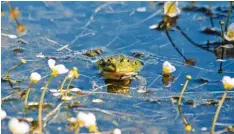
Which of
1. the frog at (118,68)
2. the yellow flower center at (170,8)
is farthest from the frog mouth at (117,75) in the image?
the yellow flower center at (170,8)

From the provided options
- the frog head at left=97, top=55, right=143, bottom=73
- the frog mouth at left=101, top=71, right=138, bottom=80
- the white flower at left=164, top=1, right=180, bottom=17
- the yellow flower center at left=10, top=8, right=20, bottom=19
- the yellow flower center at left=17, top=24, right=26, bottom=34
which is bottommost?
the frog mouth at left=101, top=71, right=138, bottom=80

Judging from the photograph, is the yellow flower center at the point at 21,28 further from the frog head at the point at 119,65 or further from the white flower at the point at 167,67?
the white flower at the point at 167,67

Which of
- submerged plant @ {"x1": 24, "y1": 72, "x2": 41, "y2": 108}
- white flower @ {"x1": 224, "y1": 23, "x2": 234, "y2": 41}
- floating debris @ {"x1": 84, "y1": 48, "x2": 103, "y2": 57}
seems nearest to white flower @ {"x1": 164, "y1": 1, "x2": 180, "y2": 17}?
white flower @ {"x1": 224, "y1": 23, "x2": 234, "y2": 41}

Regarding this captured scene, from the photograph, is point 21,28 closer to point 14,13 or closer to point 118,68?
point 14,13

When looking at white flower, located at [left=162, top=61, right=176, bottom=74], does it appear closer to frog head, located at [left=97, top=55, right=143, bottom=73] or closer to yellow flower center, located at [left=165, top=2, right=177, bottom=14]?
frog head, located at [left=97, top=55, right=143, bottom=73]

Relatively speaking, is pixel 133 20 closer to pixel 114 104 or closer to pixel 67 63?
pixel 67 63

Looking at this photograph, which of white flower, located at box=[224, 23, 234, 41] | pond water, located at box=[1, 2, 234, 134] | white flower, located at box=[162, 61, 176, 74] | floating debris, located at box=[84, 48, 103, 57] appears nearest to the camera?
pond water, located at box=[1, 2, 234, 134]

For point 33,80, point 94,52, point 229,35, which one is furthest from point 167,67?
point 33,80
